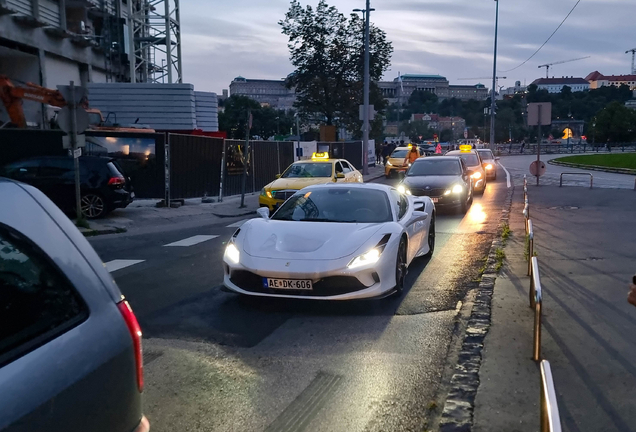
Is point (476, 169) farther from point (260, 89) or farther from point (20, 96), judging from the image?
point (260, 89)

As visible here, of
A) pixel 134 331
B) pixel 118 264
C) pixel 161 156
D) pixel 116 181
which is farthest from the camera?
pixel 161 156

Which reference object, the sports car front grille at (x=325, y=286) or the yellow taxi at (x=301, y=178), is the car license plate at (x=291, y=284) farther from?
the yellow taxi at (x=301, y=178)

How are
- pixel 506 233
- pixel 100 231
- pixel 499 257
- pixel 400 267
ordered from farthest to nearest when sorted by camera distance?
pixel 100 231
pixel 506 233
pixel 499 257
pixel 400 267

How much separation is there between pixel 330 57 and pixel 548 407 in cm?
4370

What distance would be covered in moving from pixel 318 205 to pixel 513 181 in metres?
22.9

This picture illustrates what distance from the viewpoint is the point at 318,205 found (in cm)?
830

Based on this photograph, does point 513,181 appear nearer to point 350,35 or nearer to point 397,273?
point 350,35

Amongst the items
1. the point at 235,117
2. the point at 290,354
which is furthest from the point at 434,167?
the point at 235,117

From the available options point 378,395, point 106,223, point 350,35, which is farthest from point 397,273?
point 350,35

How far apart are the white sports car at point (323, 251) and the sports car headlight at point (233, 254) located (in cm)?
2

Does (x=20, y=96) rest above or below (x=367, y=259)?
above

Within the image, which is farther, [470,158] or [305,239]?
[470,158]

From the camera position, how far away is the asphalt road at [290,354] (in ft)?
14.4

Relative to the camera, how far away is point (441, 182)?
1672cm
